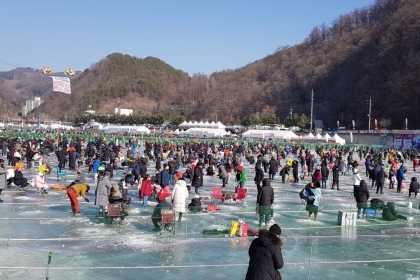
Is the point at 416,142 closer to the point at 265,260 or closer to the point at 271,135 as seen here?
the point at 271,135

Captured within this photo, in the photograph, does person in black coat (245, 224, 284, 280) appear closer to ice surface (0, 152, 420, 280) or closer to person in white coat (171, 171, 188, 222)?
ice surface (0, 152, 420, 280)

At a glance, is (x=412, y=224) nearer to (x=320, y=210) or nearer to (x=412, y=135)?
(x=320, y=210)

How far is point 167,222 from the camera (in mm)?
10078

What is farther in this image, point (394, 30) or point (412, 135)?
point (394, 30)

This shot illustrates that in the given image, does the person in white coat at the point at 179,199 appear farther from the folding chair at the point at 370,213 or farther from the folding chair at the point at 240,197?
the folding chair at the point at 370,213

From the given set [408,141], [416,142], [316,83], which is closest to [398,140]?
[408,141]

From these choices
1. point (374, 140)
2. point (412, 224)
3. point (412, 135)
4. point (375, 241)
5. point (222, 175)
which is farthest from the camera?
point (374, 140)

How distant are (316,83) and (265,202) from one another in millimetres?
108376

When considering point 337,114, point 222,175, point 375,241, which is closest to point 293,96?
point 337,114

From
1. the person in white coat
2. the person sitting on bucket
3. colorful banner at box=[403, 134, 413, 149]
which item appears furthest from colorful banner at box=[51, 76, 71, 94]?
colorful banner at box=[403, 134, 413, 149]

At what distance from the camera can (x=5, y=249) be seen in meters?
8.59

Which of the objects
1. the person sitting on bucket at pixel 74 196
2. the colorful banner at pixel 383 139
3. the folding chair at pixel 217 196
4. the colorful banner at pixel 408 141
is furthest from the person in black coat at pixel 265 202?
the colorful banner at pixel 383 139

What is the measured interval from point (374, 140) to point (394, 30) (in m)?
50.0

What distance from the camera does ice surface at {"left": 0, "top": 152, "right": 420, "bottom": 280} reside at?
7488 mm
